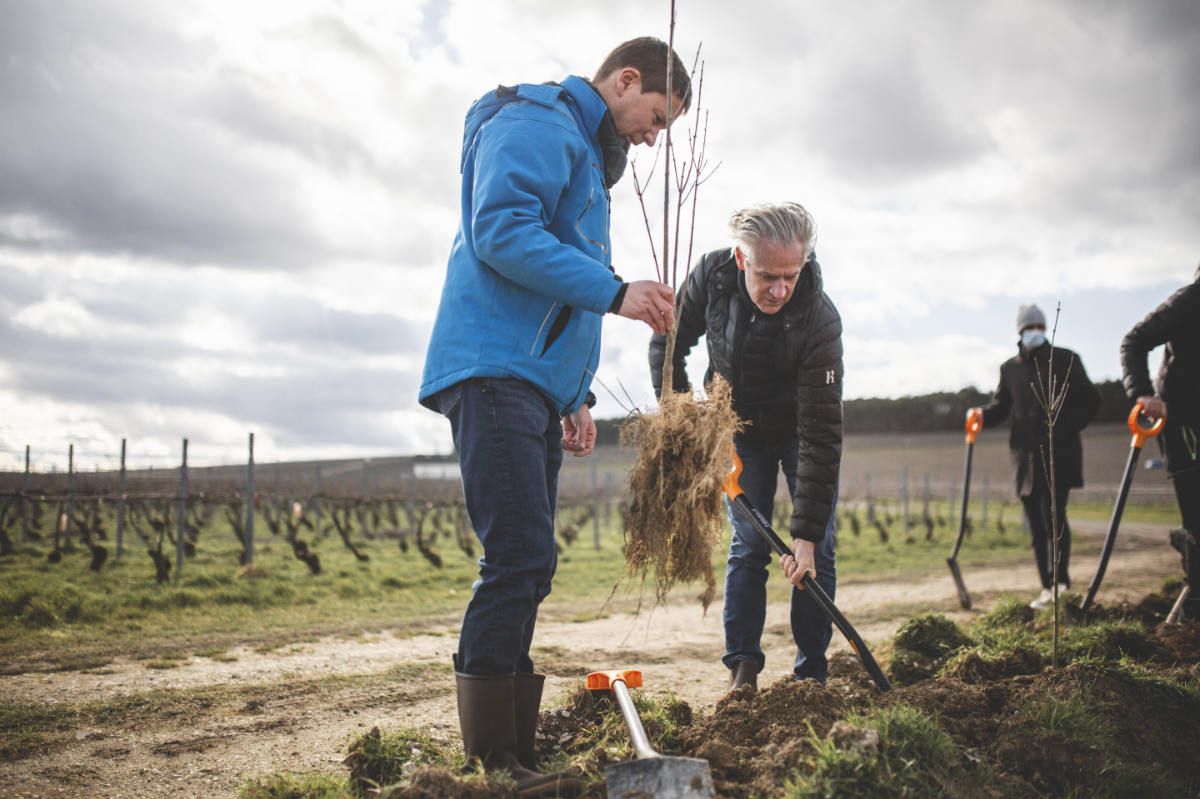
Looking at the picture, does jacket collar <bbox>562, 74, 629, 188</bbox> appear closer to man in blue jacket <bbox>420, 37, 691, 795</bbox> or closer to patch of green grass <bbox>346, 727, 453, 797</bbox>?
man in blue jacket <bbox>420, 37, 691, 795</bbox>

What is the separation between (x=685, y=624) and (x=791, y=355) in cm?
383

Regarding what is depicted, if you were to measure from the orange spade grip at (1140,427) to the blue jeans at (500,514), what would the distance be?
3.76m

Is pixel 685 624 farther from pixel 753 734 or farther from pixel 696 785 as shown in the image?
pixel 696 785

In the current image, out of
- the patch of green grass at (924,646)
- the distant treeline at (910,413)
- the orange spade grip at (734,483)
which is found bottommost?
the patch of green grass at (924,646)

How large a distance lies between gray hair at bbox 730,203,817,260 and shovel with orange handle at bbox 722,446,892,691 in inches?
29.7

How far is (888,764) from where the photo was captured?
194 cm

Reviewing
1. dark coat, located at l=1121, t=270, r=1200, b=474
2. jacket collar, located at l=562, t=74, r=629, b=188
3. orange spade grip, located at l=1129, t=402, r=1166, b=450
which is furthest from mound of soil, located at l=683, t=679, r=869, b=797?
dark coat, located at l=1121, t=270, r=1200, b=474

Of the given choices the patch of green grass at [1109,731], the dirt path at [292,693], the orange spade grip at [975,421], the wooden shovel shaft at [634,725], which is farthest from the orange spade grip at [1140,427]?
the wooden shovel shaft at [634,725]

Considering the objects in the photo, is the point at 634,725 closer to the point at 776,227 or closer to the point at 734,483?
the point at 734,483

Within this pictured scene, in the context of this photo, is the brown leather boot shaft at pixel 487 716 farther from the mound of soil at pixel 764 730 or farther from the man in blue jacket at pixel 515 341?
the mound of soil at pixel 764 730

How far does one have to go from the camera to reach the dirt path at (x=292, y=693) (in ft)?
8.75

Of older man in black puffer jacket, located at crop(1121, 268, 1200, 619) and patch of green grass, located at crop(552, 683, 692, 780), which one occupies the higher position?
older man in black puffer jacket, located at crop(1121, 268, 1200, 619)

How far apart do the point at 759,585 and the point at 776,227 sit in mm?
1473

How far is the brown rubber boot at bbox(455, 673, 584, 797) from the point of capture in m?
2.05
